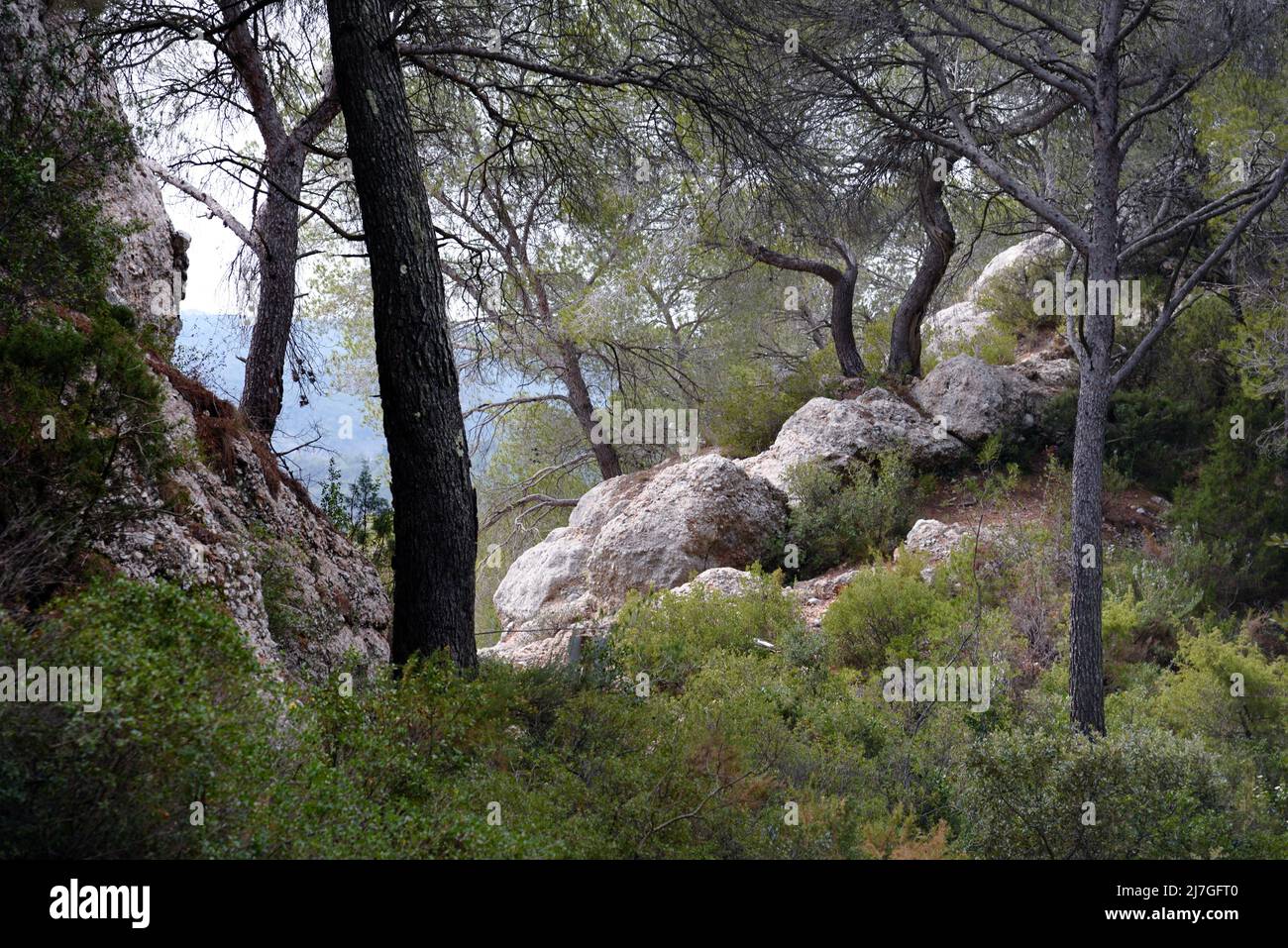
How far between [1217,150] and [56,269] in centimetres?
1219

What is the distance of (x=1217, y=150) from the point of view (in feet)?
37.6

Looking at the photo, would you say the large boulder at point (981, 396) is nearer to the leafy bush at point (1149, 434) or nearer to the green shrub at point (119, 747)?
the leafy bush at point (1149, 434)

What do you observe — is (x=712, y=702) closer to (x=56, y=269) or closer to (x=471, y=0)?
(x=56, y=269)

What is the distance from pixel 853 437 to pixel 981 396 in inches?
87.6

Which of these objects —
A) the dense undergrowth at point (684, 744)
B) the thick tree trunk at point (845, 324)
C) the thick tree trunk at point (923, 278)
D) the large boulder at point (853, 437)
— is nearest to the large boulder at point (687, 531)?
the large boulder at point (853, 437)

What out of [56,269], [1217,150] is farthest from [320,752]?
[1217,150]

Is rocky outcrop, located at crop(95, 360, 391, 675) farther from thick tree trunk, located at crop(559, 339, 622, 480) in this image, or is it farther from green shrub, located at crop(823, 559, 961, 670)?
thick tree trunk, located at crop(559, 339, 622, 480)

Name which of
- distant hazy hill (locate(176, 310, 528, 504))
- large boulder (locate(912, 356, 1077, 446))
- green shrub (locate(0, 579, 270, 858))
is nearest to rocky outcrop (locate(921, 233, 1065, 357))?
large boulder (locate(912, 356, 1077, 446))

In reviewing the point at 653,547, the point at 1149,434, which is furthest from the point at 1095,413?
the point at 1149,434

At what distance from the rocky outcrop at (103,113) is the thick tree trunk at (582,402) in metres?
9.60

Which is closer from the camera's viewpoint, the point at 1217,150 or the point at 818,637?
the point at 818,637

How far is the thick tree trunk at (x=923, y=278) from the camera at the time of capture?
12.6m

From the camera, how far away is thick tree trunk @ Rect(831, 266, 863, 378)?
16.1 m

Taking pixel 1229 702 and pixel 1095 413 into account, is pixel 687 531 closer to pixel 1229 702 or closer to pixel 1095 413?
pixel 1095 413
